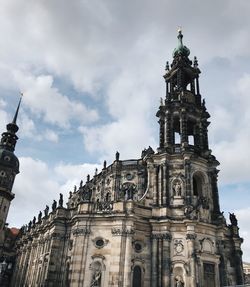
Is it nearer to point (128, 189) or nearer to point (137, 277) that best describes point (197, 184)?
point (128, 189)

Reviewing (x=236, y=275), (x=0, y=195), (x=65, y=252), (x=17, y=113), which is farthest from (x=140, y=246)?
(x=17, y=113)

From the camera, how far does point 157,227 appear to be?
98.4 feet

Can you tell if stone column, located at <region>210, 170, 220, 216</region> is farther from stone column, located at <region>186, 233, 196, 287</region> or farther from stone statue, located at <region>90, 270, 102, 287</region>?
stone statue, located at <region>90, 270, 102, 287</region>

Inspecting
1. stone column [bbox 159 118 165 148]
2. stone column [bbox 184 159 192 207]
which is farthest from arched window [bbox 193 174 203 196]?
stone column [bbox 159 118 165 148]

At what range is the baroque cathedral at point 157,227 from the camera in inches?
1097

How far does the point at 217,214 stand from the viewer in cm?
3300

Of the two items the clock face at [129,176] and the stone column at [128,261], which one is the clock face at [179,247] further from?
the clock face at [129,176]

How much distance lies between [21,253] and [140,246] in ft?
83.4

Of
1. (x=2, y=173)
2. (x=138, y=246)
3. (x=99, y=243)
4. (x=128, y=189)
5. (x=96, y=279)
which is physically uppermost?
(x=2, y=173)

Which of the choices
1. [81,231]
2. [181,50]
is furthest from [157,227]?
[181,50]

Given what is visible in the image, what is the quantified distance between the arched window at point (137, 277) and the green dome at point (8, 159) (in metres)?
37.4

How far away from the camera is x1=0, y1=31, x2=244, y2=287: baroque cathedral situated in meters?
27.9

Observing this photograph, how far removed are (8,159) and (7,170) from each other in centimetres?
212

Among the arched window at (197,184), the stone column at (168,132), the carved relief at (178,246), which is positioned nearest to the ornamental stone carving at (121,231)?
the carved relief at (178,246)
